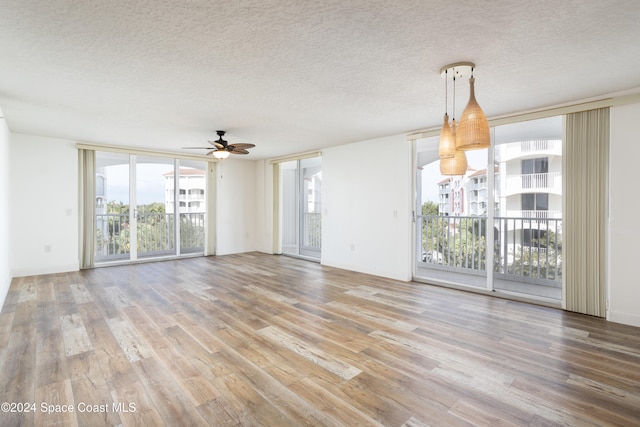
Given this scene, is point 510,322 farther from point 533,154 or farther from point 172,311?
point 172,311

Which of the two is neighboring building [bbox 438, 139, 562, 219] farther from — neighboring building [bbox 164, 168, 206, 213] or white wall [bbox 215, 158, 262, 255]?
neighboring building [bbox 164, 168, 206, 213]

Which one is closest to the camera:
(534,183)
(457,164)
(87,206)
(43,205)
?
(457,164)

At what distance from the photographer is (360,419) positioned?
1698mm

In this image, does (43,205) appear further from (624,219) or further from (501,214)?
(624,219)

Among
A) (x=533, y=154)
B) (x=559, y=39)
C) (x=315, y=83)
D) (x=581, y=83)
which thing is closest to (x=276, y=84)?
(x=315, y=83)

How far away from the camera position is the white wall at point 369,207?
4.95 meters

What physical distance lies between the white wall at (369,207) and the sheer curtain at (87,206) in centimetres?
432

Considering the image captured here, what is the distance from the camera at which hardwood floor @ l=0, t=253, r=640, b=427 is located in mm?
1759

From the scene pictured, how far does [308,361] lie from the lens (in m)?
2.34

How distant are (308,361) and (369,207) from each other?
3490mm

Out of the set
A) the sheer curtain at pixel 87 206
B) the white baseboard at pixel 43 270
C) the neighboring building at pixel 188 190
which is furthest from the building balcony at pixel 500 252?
the white baseboard at pixel 43 270

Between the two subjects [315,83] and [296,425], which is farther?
[315,83]

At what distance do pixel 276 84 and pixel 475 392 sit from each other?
293 cm

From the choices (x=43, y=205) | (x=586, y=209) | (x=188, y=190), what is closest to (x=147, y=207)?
(x=188, y=190)
